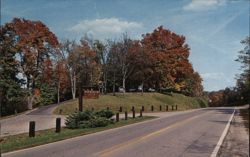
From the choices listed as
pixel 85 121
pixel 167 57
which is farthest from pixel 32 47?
pixel 85 121

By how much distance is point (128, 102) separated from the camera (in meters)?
67.7

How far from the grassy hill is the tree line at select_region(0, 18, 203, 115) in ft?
9.00

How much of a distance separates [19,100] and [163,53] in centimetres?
3321

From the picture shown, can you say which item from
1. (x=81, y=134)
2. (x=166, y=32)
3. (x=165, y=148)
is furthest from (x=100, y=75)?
(x=165, y=148)

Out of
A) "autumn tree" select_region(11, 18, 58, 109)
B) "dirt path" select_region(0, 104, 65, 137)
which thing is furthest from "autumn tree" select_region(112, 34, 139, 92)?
"dirt path" select_region(0, 104, 65, 137)

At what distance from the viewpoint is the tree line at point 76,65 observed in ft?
208

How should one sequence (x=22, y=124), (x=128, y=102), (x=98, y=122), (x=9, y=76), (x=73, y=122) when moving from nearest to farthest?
(x=73, y=122)
(x=98, y=122)
(x=22, y=124)
(x=9, y=76)
(x=128, y=102)

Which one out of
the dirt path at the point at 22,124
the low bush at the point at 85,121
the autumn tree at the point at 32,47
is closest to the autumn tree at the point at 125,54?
the autumn tree at the point at 32,47

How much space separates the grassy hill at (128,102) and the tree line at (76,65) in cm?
274

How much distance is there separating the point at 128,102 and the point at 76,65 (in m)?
12.0

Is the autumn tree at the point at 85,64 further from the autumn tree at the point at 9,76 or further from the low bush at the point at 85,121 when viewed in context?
the low bush at the point at 85,121

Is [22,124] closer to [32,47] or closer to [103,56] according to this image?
[32,47]

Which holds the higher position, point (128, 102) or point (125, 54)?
point (125, 54)

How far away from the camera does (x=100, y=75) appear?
80375 millimetres
